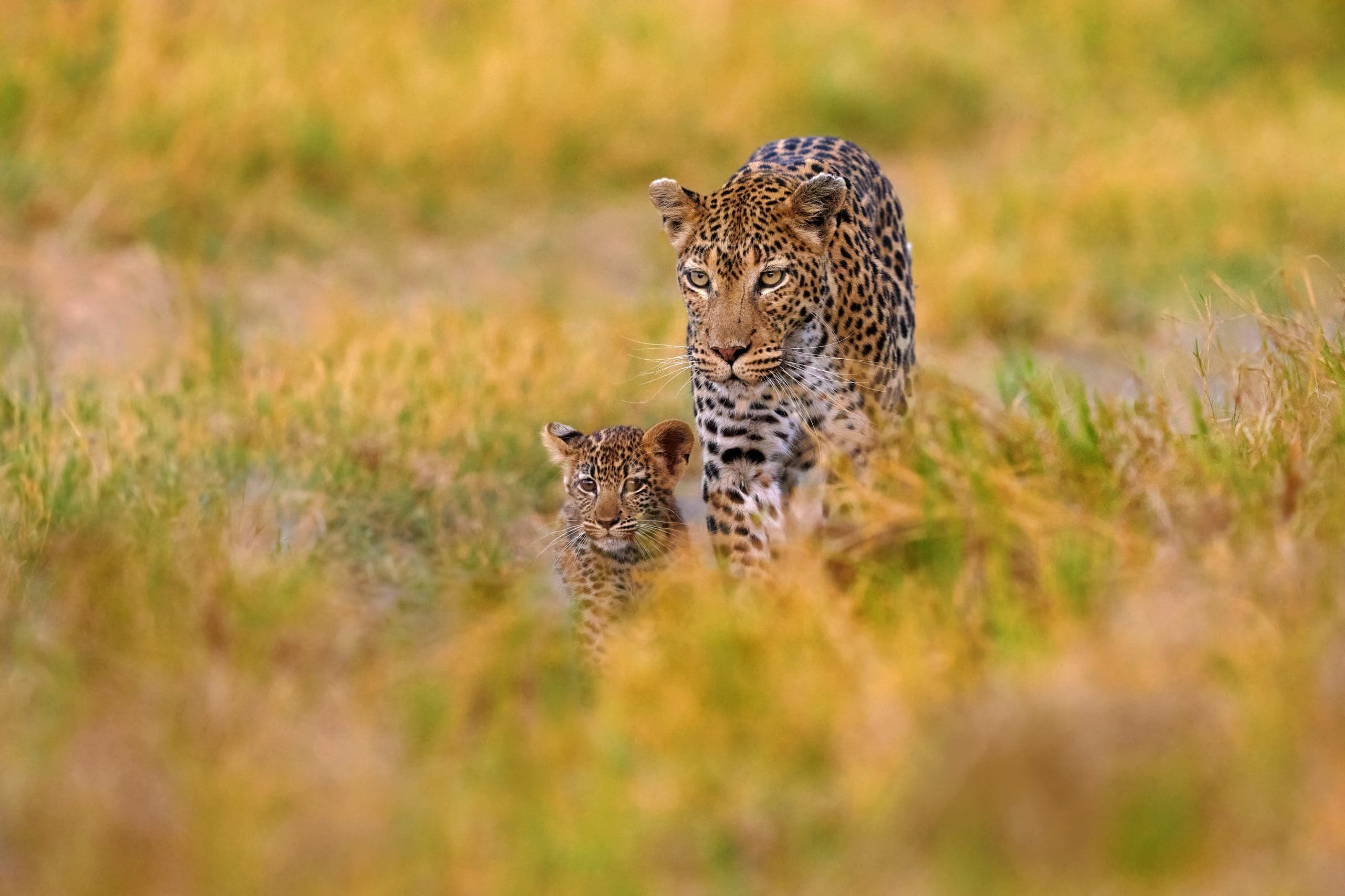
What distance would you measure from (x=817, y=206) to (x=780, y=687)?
6.39 feet

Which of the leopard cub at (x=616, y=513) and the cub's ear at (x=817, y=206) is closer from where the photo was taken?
the cub's ear at (x=817, y=206)

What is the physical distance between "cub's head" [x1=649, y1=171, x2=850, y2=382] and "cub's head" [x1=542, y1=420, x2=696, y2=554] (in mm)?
461

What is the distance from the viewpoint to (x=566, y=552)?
5.89 m

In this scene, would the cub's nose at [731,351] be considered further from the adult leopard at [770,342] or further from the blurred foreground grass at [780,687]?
the blurred foreground grass at [780,687]

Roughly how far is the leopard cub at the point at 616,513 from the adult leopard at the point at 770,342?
0.24m

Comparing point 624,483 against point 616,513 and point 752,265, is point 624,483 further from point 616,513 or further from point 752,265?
point 752,265

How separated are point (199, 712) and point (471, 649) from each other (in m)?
0.60

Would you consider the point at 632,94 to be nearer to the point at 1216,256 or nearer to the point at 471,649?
the point at 1216,256

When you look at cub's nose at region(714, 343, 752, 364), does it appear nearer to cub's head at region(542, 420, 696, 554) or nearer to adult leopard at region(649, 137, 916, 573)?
adult leopard at region(649, 137, 916, 573)

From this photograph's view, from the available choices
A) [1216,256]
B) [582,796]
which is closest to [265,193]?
[1216,256]

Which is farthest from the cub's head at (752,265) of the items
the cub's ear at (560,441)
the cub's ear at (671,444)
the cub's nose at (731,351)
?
the cub's ear at (560,441)

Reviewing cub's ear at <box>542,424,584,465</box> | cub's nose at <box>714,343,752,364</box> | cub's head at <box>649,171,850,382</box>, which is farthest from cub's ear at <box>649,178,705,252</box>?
cub's ear at <box>542,424,584,465</box>

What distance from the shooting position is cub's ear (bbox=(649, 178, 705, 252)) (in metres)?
5.53

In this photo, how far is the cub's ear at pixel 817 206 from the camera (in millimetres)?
5379
